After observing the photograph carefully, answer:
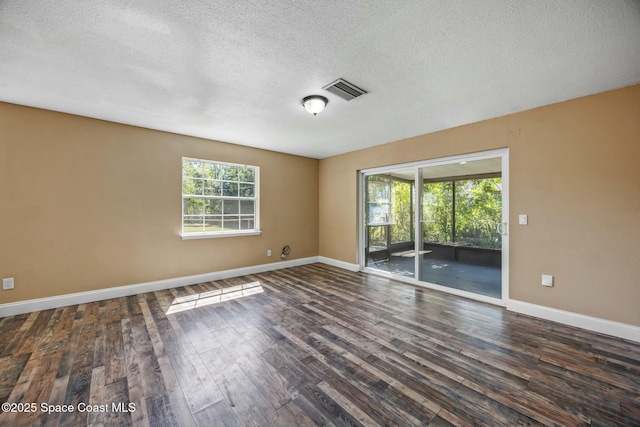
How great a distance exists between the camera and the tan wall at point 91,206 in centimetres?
302

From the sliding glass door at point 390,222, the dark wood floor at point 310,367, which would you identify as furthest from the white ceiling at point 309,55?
the dark wood floor at point 310,367

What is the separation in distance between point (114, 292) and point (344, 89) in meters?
4.14

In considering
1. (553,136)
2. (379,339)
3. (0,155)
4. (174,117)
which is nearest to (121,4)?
(174,117)

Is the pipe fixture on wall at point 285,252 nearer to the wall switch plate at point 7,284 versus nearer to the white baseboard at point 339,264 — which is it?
the white baseboard at point 339,264

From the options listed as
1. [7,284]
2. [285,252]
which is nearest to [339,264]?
[285,252]

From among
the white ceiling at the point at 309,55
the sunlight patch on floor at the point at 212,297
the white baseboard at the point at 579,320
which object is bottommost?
the sunlight patch on floor at the point at 212,297

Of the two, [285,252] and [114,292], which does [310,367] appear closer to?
[114,292]

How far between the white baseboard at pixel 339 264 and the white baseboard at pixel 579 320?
263 centimetres

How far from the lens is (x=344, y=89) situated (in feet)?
8.46

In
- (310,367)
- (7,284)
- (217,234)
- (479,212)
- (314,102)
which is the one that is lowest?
(310,367)

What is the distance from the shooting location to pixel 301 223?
576cm

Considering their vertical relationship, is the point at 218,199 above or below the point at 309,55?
below

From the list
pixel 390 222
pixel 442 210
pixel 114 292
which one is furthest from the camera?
pixel 390 222

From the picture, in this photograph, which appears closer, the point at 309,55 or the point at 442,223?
the point at 309,55
